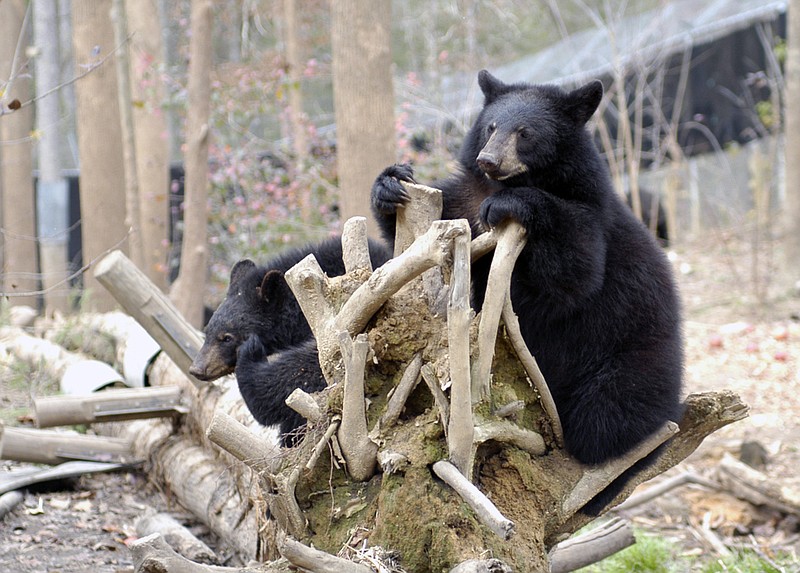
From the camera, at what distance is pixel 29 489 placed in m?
5.24

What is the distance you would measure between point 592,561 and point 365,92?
12.0 feet

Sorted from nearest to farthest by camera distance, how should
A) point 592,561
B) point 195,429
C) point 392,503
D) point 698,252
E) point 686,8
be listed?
point 392,503
point 592,561
point 195,429
point 698,252
point 686,8

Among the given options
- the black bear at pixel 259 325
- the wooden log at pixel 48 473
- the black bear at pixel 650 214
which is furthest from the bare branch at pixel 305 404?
the black bear at pixel 650 214

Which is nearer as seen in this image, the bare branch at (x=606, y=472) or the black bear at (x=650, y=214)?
the bare branch at (x=606, y=472)

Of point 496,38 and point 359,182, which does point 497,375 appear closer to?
point 359,182

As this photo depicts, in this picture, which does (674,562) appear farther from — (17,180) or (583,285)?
(17,180)

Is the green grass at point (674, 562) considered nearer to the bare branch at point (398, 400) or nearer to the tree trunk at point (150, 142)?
the bare branch at point (398, 400)

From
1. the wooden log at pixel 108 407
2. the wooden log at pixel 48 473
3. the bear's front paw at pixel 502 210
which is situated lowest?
the wooden log at pixel 48 473

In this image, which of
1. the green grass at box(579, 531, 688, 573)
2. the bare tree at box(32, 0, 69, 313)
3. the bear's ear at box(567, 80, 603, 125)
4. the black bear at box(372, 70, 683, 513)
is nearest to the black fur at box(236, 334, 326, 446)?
the black bear at box(372, 70, 683, 513)

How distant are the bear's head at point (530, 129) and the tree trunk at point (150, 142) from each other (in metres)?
7.08

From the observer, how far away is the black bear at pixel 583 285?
11.3 ft

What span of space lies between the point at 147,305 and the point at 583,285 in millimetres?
2987

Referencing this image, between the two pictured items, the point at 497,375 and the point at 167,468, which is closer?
the point at 497,375

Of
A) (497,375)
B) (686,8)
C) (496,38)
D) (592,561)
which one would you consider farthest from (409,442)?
(496,38)
